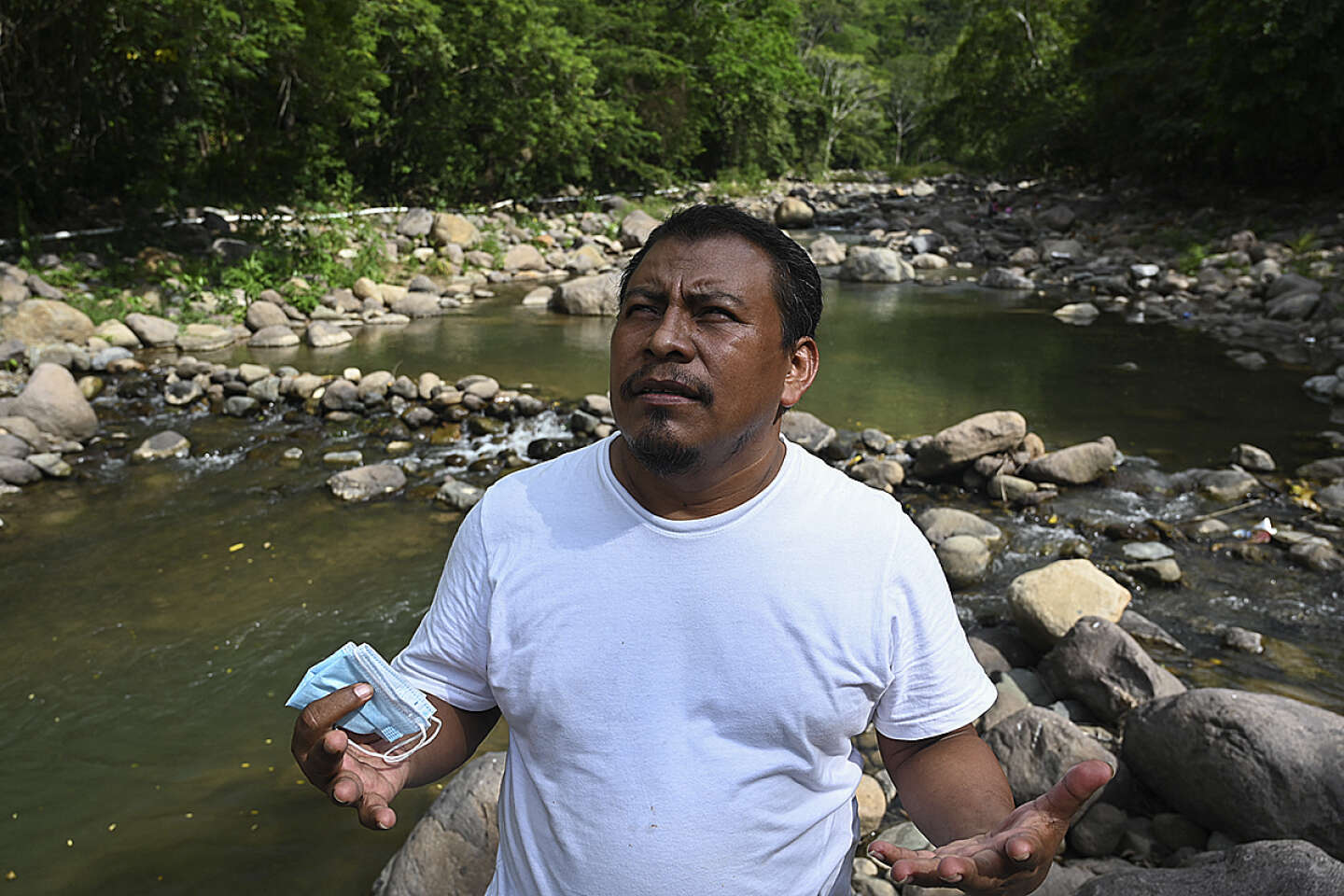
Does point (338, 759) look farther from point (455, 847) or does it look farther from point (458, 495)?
point (458, 495)

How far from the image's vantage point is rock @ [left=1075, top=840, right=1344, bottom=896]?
89.3 inches

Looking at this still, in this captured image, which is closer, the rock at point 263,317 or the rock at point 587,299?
the rock at point 263,317

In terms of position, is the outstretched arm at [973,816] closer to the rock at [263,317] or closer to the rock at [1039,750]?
the rock at [1039,750]

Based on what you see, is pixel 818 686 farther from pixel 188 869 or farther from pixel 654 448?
pixel 188 869

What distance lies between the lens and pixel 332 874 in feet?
11.5

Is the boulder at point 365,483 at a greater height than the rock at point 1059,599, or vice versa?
the rock at point 1059,599

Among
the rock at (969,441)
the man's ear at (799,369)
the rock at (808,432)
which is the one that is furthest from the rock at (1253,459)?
the man's ear at (799,369)

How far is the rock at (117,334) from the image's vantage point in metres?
10.9

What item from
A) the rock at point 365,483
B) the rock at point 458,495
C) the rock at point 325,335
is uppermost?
the rock at point 458,495

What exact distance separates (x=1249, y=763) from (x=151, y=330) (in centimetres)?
1165

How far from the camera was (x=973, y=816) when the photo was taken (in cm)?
153

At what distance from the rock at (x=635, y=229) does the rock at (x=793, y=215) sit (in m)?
5.34

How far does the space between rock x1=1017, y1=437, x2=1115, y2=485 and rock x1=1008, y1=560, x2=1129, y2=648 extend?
247cm

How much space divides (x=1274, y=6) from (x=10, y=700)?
19.3m
